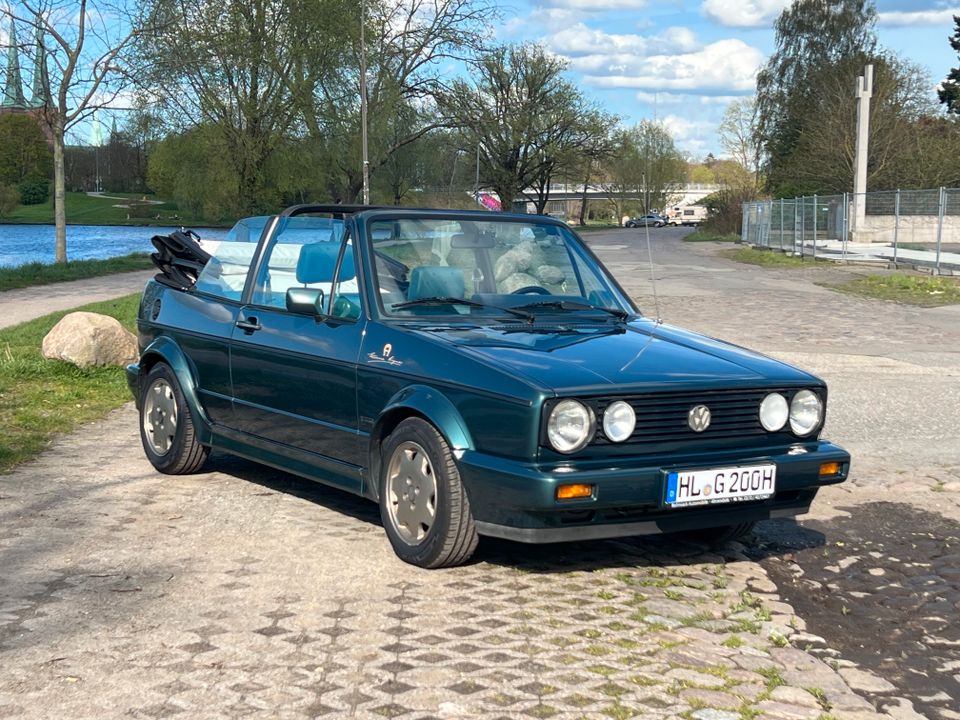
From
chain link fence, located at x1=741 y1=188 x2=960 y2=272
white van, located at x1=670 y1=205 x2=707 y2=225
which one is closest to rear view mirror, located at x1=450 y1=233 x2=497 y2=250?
A: chain link fence, located at x1=741 y1=188 x2=960 y2=272

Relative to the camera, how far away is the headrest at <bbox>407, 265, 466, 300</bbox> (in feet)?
19.1

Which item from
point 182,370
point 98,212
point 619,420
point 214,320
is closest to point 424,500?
point 619,420

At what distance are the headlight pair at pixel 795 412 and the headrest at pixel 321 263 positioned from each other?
2122 millimetres

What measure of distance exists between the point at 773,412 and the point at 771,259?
33.0 m

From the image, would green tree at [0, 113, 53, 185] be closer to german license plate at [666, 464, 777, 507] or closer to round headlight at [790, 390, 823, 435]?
round headlight at [790, 390, 823, 435]

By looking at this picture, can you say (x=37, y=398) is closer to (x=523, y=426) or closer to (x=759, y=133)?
(x=523, y=426)

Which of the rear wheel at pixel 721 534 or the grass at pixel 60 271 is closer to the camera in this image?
the rear wheel at pixel 721 534

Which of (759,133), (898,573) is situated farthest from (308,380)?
(759,133)

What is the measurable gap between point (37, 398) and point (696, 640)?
7.16 metres

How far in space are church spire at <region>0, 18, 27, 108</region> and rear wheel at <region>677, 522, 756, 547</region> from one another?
24.4m

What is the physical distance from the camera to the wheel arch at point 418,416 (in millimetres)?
4925

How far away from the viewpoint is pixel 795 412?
5270 mm

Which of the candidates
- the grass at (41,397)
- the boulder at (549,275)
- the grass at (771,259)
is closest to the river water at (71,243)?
the grass at (771,259)

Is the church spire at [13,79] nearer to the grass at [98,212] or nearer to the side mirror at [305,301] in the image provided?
the side mirror at [305,301]
